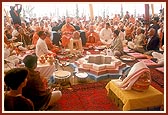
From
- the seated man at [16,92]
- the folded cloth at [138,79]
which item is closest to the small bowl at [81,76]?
the folded cloth at [138,79]

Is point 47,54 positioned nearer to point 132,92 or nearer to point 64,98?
point 64,98

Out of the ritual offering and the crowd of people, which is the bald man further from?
the ritual offering

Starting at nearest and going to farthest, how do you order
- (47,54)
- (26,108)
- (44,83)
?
1. (26,108)
2. (44,83)
3. (47,54)

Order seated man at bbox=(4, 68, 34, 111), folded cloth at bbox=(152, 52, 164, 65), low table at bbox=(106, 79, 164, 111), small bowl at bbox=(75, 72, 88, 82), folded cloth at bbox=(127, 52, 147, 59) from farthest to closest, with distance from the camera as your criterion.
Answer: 1. folded cloth at bbox=(127, 52, 147, 59)
2. small bowl at bbox=(75, 72, 88, 82)
3. folded cloth at bbox=(152, 52, 164, 65)
4. low table at bbox=(106, 79, 164, 111)
5. seated man at bbox=(4, 68, 34, 111)

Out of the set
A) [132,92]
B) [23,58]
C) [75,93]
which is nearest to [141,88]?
[132,92]

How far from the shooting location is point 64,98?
3.37 metres

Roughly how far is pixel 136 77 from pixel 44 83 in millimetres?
953

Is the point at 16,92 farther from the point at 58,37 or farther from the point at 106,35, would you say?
the point at 106,35

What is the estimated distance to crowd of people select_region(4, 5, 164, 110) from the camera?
3229 millimetres

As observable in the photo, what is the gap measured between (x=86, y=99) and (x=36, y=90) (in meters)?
0.53

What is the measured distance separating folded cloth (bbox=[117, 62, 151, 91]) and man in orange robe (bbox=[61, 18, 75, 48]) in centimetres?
78

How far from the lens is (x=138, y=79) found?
3270mm

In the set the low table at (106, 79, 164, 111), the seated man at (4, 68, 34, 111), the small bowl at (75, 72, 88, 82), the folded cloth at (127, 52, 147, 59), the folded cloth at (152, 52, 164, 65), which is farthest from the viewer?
the folded cloth at (127, 52, 147, 59)

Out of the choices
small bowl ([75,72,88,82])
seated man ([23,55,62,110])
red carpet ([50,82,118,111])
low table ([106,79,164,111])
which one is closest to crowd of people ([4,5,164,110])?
seated man ([23,55,62,110])
